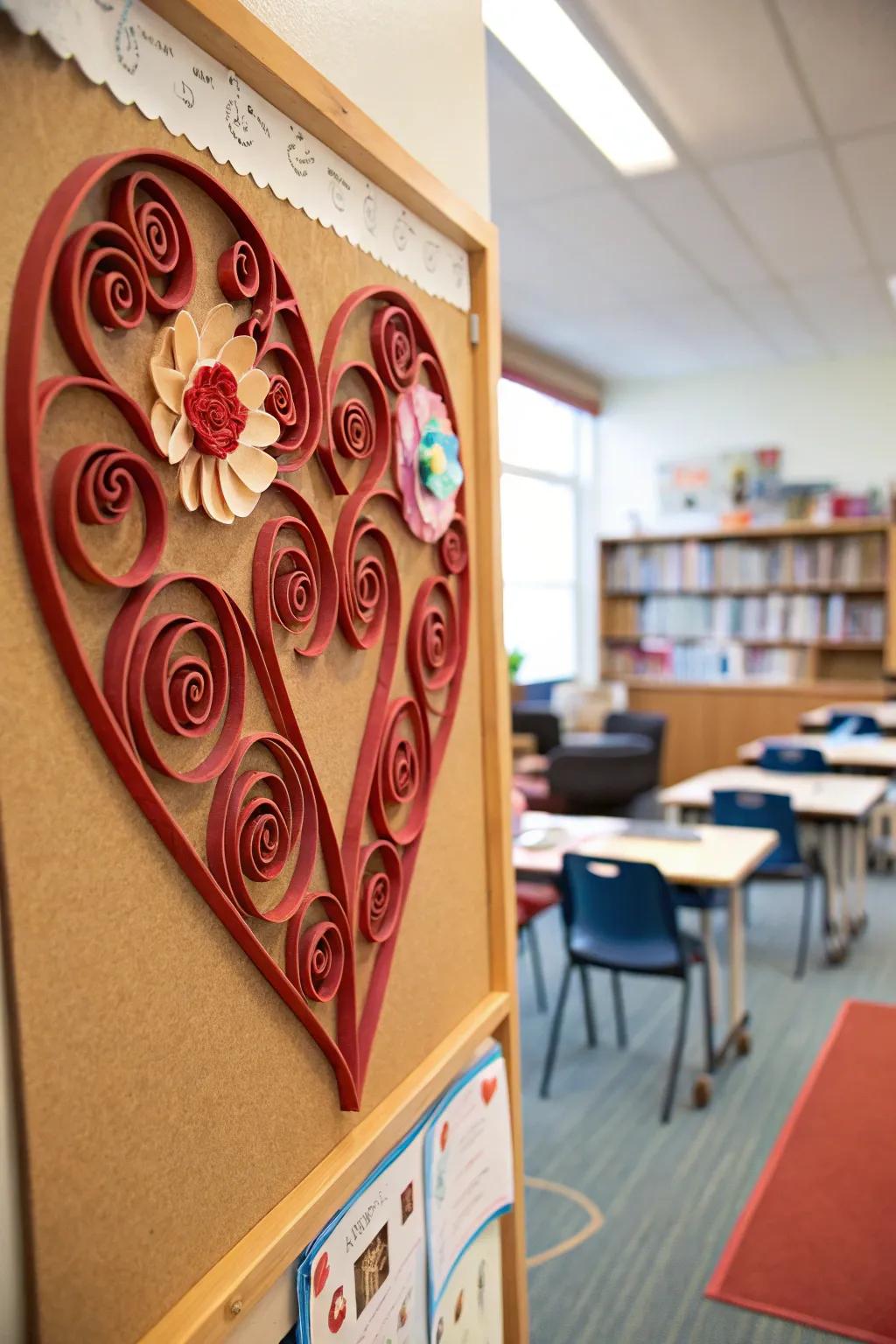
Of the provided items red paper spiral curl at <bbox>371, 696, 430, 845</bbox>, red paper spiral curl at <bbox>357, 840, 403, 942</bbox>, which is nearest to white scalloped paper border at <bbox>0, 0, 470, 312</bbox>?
red paper spiral curl at <bbox>371, 696, 430, 845</bbox>

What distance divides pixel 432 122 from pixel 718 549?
7002 mm

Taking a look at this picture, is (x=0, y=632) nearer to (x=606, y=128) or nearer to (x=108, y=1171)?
(x=108, y=1171)

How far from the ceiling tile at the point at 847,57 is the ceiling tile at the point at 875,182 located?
104 mm

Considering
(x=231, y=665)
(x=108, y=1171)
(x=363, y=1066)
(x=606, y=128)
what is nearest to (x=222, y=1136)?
(x=108, y=1171)

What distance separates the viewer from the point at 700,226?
511 cm

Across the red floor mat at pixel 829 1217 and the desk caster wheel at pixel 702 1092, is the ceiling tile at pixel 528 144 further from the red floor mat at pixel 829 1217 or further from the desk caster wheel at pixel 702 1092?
the red floor mat at pixel 829 1217

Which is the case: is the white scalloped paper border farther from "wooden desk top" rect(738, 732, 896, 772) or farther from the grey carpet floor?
"wooden desk top" rect(738, 732, 896, 772)

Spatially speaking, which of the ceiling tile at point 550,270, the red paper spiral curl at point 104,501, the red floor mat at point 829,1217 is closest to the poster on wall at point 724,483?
the ceiling tile at point 550,270

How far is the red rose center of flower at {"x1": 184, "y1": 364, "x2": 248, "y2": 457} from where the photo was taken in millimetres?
973

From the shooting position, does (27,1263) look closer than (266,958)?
Yes

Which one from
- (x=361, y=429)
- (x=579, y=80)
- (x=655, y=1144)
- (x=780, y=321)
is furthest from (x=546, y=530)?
(x=361, y=429)

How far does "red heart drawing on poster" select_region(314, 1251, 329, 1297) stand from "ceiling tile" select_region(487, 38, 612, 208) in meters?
3.46

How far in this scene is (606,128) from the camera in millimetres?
4039

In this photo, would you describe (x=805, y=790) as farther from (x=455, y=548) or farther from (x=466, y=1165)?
(x=455, y=548)
